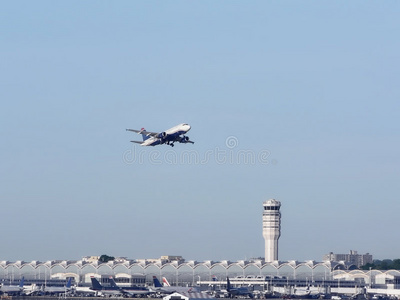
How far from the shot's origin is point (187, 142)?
185 m

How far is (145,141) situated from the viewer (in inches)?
7539

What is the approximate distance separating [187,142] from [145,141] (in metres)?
10.8
